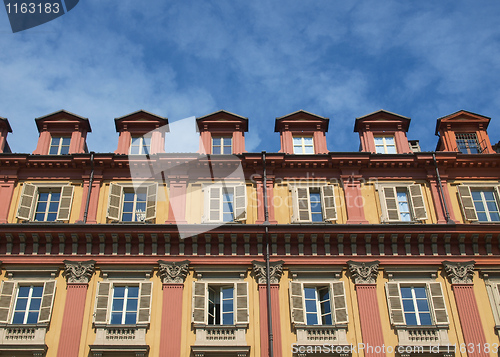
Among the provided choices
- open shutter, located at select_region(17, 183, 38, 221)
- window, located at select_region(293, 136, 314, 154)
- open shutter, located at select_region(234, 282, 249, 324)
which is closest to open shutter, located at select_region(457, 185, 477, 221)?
window, located at select_region(293, 136, 314, 154)

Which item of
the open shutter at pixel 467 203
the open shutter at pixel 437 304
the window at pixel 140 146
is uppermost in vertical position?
the window at pixel 140 146

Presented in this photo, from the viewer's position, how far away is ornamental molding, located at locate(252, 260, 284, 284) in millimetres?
25156

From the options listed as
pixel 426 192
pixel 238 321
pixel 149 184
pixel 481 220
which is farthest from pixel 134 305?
pixel 481 220

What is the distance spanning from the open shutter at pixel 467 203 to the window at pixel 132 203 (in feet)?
49.3

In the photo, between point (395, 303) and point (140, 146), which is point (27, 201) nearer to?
point (140, 146)

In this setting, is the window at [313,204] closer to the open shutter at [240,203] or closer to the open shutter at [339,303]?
the open shutter at [240,203]

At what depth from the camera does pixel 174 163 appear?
93.2ft

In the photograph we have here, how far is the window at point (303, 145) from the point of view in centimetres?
2989

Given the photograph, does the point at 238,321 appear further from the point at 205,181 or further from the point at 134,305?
the point at 205,181

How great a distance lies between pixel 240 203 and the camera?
27656 millimetres

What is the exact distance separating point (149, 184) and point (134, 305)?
21.0 ft

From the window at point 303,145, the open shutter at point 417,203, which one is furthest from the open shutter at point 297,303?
the window at point 303,145

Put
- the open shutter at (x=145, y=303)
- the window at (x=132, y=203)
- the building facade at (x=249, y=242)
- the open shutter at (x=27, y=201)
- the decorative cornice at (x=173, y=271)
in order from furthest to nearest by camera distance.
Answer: the window at (x=132, y=203) < the open shutter at (x=27, y=201) < the decorative cornice at (x=173, y=271) < the open shutter at (x=145, y=303) < the building facade at (x=249, y=242)

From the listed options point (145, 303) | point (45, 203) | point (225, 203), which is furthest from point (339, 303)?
point (45, 203)
